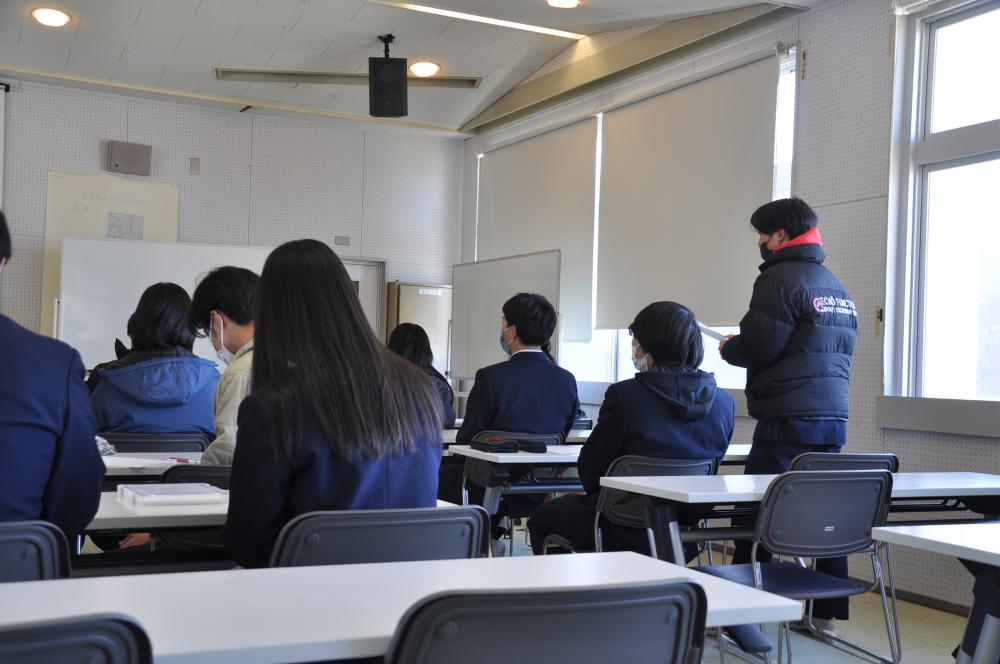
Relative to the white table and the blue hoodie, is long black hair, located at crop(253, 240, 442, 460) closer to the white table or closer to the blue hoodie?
the white table

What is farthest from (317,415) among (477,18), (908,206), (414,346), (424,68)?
(424,68)

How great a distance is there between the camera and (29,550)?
153cm

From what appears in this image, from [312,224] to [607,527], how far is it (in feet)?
18.7

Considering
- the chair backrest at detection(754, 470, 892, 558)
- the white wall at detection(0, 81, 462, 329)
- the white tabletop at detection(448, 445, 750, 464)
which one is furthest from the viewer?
the white wall at detection(0, 81, 462, 329)

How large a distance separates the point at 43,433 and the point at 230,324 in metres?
1.15

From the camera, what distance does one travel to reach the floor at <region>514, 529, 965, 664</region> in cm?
353

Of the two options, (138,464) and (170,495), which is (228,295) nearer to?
(138,464)

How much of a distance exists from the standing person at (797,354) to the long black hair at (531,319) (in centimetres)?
95

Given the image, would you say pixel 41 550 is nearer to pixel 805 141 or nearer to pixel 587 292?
pixel 805 141

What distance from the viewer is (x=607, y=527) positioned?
3232 millimetres

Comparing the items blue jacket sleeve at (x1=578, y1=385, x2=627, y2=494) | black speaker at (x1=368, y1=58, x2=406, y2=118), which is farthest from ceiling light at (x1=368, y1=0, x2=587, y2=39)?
blue jacket sleeve at (x1=578, y1=385, x2=627, y2=494)

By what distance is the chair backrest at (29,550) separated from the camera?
1.51 meters

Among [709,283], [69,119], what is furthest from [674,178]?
[69,119]

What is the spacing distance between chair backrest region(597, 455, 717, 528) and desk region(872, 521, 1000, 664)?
3.84ft
